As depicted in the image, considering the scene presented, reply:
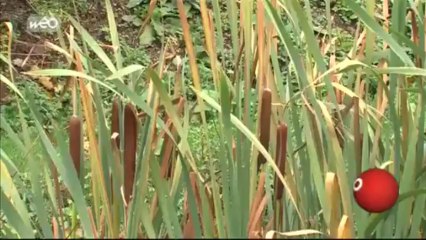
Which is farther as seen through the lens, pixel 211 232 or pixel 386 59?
pixel 386 59

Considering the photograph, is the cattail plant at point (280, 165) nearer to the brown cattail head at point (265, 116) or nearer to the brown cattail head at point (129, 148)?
the brown cattail head at point (265, 116)

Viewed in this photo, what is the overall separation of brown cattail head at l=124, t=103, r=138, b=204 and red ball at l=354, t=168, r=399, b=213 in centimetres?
46

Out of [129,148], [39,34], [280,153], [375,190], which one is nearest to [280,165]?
[280,153]

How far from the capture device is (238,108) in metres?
1.60

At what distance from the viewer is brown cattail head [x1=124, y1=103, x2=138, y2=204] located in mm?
1358

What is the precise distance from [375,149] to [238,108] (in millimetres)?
246

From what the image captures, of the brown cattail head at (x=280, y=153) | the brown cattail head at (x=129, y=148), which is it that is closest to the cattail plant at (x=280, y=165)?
the brown cattail head at (x=280, y=153)

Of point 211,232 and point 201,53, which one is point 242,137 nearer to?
point 211,232

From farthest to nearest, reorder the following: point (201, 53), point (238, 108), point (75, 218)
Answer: point (201, 53), point (238, 108), point (75, 218)

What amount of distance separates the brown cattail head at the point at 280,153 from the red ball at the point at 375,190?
1.24 ft

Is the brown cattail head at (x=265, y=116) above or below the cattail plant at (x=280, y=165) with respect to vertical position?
above

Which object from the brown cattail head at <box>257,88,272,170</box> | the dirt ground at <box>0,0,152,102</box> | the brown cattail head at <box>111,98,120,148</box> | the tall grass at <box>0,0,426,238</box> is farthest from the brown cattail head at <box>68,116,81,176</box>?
the dirt ground at <box>0,0,152,102</box>

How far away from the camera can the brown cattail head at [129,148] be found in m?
1.36

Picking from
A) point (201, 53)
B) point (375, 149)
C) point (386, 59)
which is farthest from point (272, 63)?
point (201, 53)
